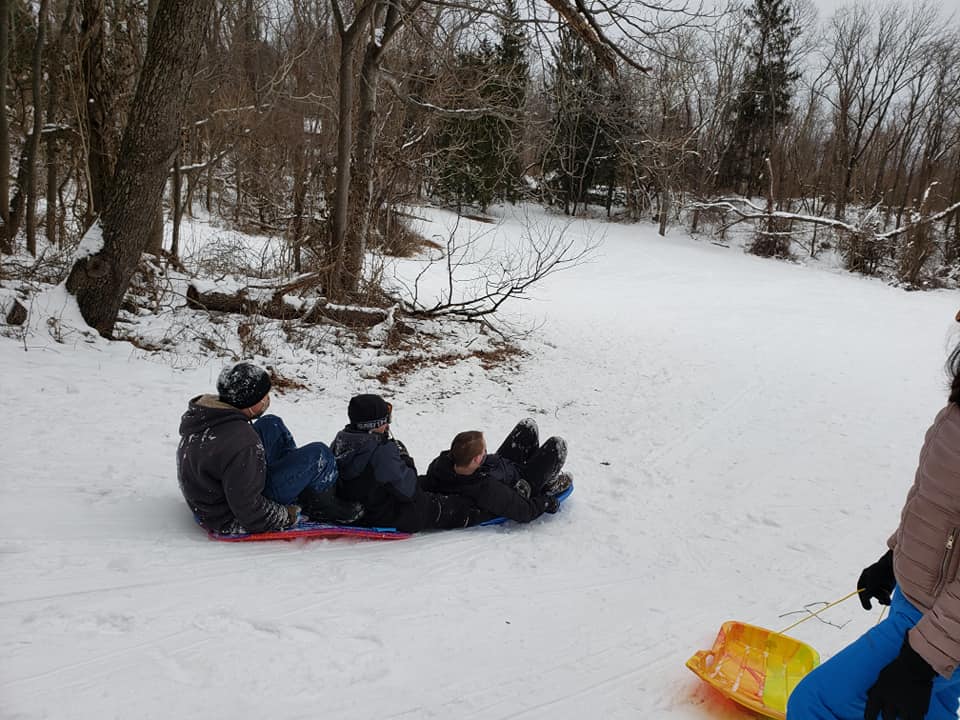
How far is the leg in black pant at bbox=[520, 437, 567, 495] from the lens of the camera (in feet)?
14.8

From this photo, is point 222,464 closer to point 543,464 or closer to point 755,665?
point 543,464

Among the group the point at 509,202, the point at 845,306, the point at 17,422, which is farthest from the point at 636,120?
the point at 509,202

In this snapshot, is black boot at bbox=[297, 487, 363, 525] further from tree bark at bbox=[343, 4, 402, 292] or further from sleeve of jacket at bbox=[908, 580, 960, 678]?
tree bark at bbox=[343, 4, 402, 292]

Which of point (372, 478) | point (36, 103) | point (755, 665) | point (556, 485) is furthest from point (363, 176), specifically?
point (755, 665)

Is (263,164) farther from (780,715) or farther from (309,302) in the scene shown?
(780,715)

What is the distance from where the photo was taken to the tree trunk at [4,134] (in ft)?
25.9

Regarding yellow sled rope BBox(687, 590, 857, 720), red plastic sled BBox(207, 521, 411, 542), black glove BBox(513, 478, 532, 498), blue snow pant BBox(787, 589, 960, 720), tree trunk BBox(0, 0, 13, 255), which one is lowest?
red plastic sled BBox(207, 521, 411, 542)

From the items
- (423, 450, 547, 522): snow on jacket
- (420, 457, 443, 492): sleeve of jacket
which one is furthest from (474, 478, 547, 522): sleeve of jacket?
(420, 457, 443, 492): sleeve of jacket

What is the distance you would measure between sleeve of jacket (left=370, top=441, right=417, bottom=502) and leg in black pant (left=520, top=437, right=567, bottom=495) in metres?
1.00

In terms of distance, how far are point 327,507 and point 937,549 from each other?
9.91 feet

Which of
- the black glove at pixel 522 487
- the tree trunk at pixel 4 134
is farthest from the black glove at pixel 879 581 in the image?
the tree trunk at pixel 4 134

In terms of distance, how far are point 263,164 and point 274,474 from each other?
12.5 meters

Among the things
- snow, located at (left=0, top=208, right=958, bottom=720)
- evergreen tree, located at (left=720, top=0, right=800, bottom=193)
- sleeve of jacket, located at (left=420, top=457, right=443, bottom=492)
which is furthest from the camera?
evergreen tree, located at (left=720, top=0, right=800, bottom=193)

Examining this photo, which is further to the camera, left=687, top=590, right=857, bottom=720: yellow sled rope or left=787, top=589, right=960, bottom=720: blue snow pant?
left=687, top=590, right=857, bottom=720: yellow sled rope
